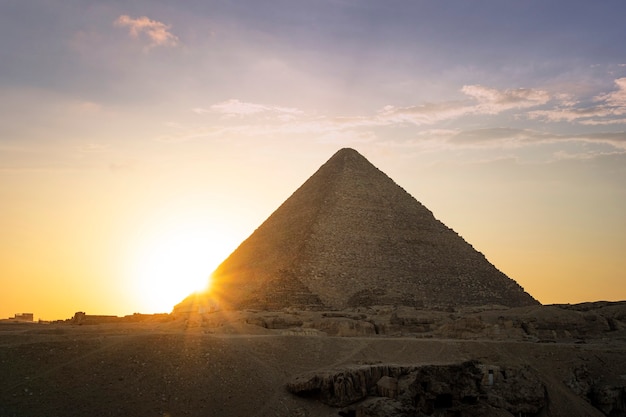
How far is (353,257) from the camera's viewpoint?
4694cm

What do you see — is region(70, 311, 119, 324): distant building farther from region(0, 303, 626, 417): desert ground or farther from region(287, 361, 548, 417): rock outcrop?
region(287, 361, 548, 417): rock outcrop

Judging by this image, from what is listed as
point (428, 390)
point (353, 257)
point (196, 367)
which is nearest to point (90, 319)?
point (196, 367)

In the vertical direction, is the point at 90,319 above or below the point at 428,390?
above

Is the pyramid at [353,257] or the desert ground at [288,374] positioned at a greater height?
the pyramid at [353,257]

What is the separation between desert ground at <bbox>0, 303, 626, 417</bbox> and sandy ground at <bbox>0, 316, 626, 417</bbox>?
0.03 metres

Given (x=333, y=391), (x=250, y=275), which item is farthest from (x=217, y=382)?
(x=250, y=275)

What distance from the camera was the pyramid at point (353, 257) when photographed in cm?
4344

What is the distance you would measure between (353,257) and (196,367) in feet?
96.3

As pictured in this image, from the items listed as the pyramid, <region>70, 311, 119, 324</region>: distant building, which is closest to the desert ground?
<region>70, 311, 119, 324</region>: distant building

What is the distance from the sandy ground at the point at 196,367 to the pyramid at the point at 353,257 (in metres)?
17.8

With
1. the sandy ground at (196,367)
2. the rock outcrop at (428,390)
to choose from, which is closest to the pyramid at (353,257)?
the sandy ground at (196,367)

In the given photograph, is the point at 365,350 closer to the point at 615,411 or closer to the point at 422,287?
the point at 615,411

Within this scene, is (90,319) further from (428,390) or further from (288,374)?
(428,390)

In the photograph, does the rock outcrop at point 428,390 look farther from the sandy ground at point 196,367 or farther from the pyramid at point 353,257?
the pyramid at point 353,257
